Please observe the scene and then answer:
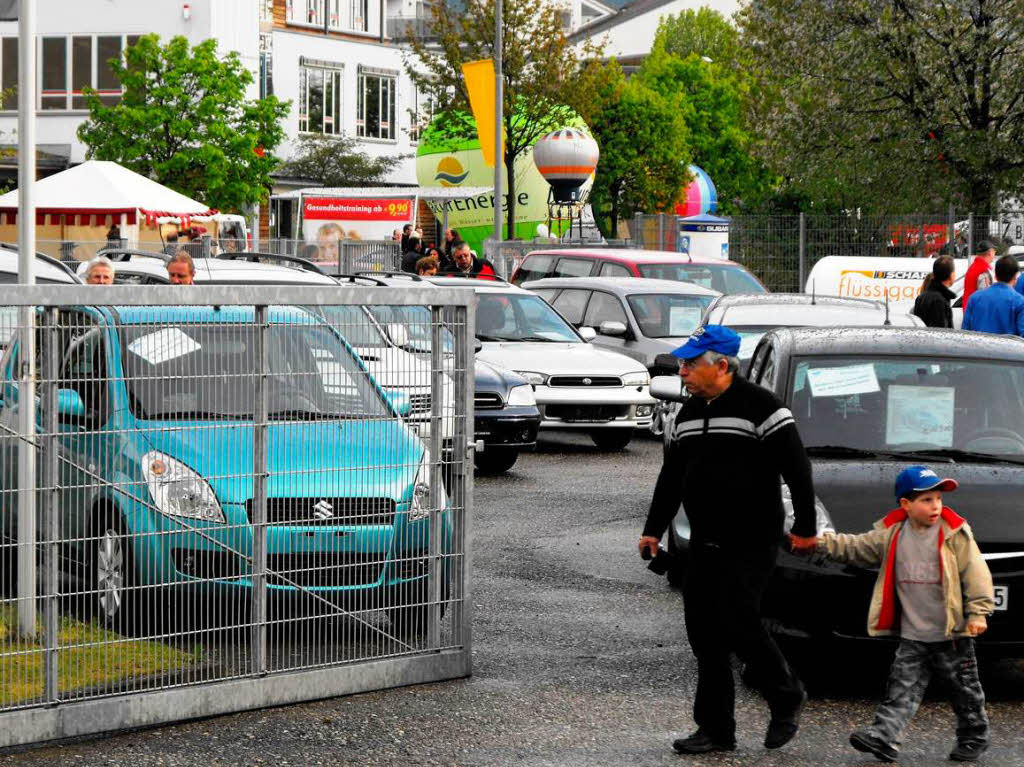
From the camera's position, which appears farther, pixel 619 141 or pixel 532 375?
pixel 619 141

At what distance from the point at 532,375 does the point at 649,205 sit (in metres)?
40.9

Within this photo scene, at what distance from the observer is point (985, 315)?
47.2 ft

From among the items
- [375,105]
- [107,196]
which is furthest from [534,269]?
[375,105]

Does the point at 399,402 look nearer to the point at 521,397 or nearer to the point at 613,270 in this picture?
the point at 521,397

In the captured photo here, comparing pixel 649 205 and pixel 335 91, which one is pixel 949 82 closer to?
pixel 649 205

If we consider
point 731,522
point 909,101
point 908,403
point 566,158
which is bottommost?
point 731,522

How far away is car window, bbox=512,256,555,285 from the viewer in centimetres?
2420

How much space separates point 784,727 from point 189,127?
4149cm

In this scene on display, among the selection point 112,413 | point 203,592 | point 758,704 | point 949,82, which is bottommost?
point 758,704

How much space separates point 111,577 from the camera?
687 centimetres

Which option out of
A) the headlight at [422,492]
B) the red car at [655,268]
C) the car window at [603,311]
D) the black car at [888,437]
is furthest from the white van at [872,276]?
the headlight at [422,492]

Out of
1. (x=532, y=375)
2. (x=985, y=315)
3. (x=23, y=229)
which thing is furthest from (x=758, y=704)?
(x=532, y=375)

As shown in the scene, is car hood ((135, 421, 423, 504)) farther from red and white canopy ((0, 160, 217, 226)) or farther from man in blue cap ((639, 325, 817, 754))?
red and white canopy ((0, 160, 217, 226))

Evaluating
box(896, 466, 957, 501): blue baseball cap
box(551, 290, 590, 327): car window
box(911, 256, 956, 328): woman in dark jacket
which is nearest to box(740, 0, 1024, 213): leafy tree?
box(551, 290, 590, 327): car window
